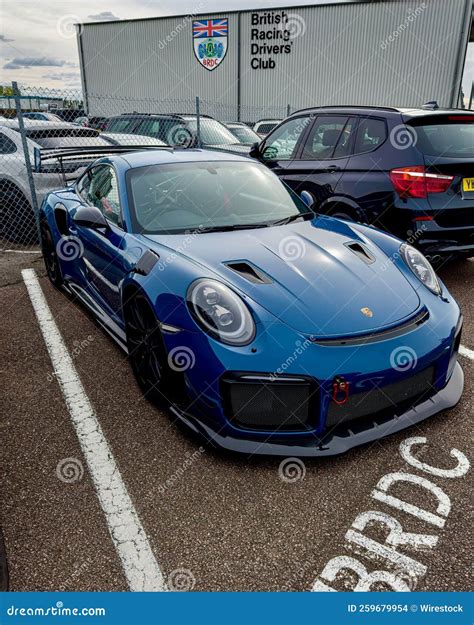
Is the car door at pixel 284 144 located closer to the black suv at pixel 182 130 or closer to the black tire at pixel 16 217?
the black tire at pixel 16 217

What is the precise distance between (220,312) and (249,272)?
378mm

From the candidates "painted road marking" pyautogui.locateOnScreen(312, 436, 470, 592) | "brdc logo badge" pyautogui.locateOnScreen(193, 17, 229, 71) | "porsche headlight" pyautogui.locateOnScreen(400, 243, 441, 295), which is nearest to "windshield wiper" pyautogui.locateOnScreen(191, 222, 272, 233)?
"porsche headlight" pyautogui.locateOnScreen(400, 243, 441, 295)

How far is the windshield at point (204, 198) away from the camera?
3248 millimetres

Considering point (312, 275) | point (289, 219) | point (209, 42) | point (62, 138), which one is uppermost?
point (209, 42)

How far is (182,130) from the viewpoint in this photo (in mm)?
9859

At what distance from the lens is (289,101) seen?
23.5m

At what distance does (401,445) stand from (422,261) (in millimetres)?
1188

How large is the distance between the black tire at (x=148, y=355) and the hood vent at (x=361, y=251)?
1.29m

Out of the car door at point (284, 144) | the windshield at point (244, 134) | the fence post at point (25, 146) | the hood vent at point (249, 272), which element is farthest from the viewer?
the windshield at point (244, 134)

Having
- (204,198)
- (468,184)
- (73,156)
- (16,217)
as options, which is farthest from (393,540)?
(16,217)

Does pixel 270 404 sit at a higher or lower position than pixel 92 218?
lower

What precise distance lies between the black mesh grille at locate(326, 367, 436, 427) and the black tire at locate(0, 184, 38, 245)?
18.0 feet

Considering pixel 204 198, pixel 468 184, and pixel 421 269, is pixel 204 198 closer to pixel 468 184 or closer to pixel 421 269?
pixel 421 269

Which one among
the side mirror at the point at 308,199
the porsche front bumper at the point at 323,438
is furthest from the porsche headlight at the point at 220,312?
the side mirror at the point at 308,199
